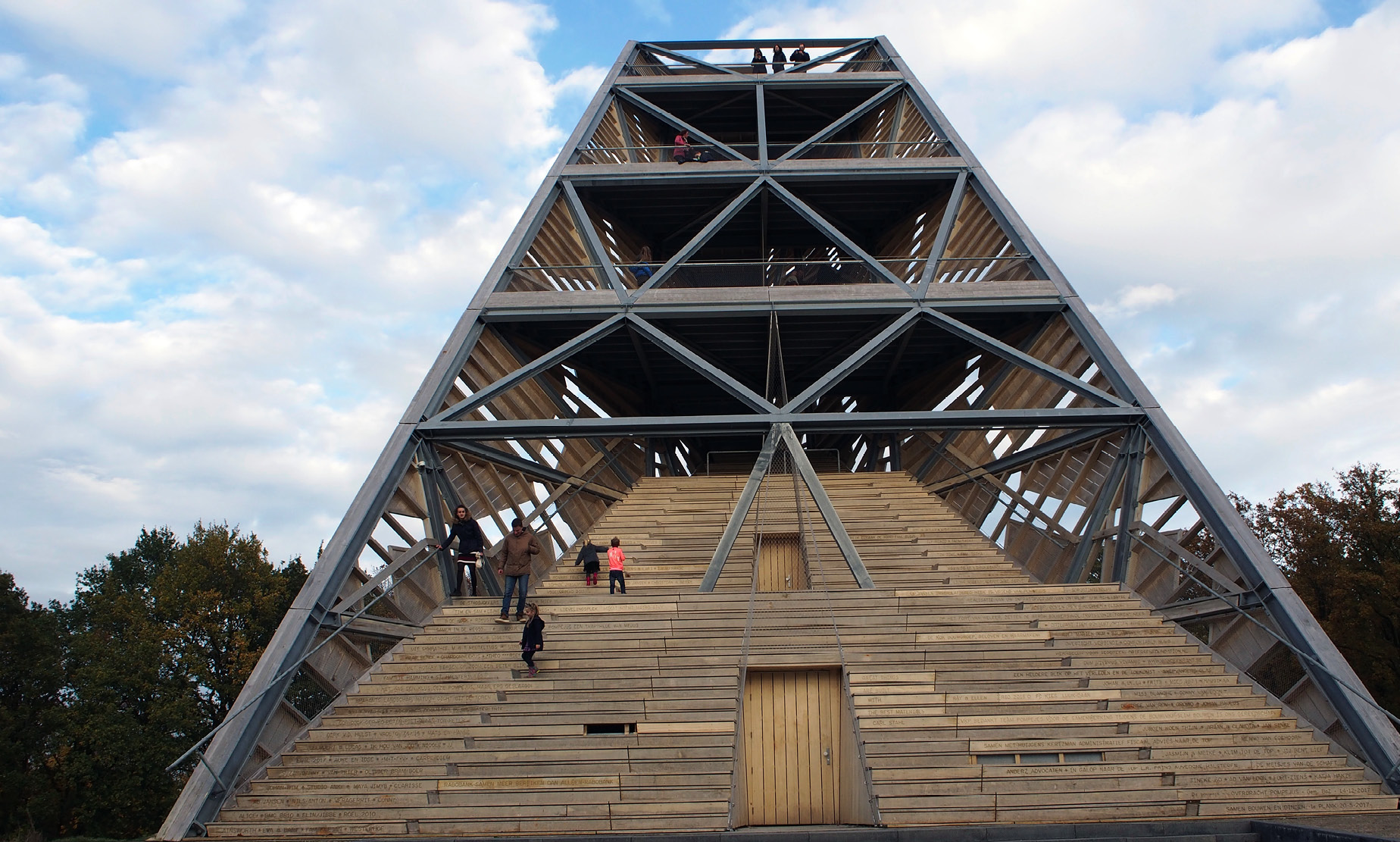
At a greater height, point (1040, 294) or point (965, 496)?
point (1040, 294)

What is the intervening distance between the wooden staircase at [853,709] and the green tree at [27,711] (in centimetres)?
3065

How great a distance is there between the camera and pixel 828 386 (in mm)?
13875

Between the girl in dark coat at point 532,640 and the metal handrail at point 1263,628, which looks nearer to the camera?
the metal handrail at point 1263,628

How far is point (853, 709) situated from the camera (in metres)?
9.39

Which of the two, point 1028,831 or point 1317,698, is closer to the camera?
point 1028,831

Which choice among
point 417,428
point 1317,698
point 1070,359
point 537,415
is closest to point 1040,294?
point 1070,359

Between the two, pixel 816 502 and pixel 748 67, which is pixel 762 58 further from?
pixel 816 502

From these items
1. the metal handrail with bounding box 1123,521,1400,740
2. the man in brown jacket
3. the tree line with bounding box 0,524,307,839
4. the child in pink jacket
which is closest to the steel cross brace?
the child in pink jacket

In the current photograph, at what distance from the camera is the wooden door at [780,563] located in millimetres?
15711

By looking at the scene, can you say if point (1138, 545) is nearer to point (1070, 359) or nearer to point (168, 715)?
point (1070, 359)

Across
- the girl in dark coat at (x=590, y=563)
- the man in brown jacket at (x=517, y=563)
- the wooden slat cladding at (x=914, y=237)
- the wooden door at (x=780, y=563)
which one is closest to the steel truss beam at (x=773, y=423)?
the girl in dark coat at (x=590, y=563)

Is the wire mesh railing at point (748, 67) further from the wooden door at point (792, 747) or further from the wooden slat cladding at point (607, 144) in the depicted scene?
the wooden door at point (792, 747)

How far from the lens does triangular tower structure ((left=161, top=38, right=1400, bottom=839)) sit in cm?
864

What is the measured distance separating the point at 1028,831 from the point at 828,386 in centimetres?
757
